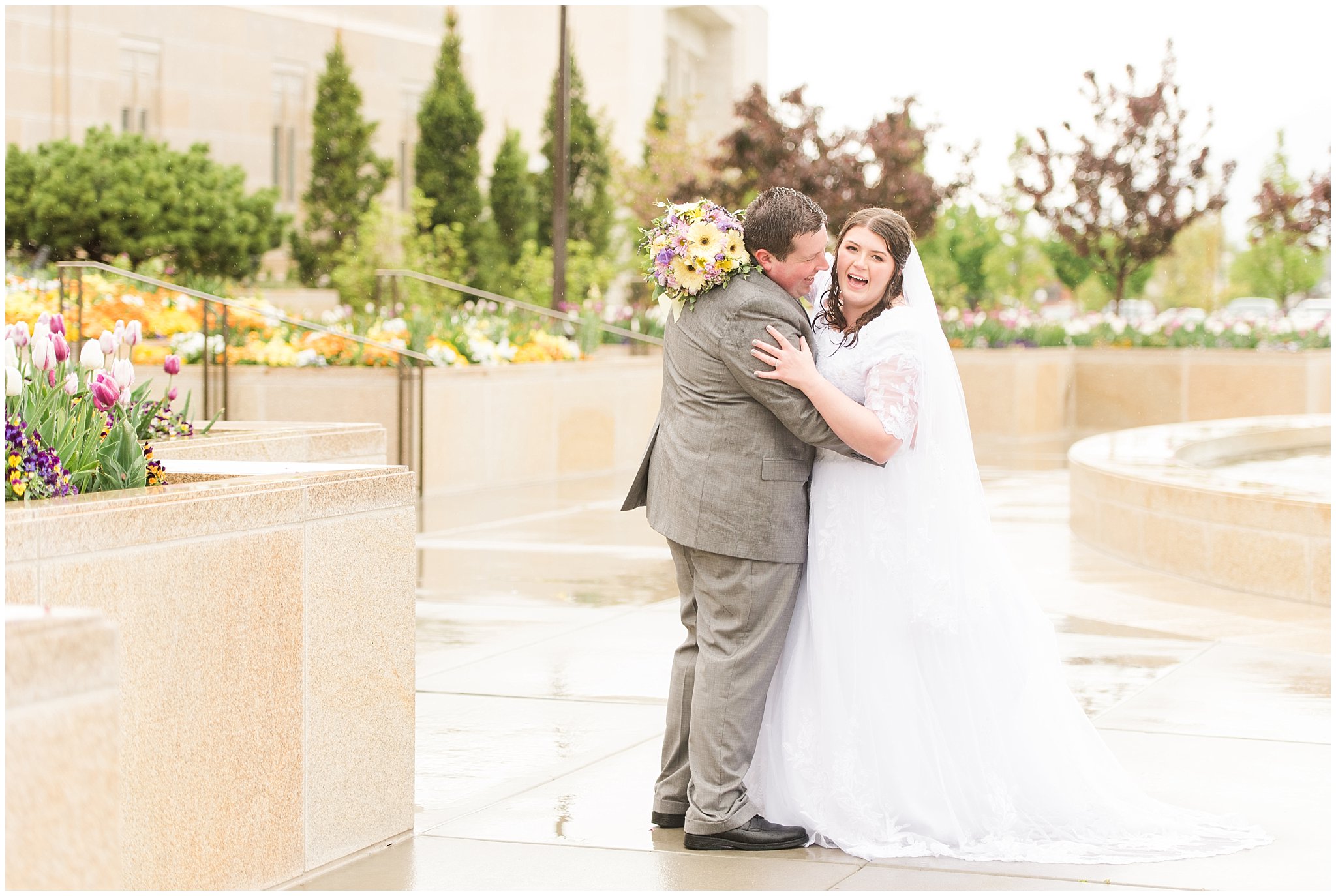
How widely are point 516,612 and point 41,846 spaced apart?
6004 mm

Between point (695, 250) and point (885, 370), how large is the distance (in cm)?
65

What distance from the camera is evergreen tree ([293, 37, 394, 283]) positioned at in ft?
101

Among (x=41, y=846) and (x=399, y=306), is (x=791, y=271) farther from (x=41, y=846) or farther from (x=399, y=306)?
(x=399, y=306)

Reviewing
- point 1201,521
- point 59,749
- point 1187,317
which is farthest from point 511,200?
point 59,749

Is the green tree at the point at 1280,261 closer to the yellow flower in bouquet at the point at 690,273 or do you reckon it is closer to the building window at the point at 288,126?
the building window at the point at 288,126

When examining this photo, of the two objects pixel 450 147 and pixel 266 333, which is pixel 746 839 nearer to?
pixel 266 333

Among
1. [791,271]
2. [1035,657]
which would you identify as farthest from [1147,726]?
[791,271]

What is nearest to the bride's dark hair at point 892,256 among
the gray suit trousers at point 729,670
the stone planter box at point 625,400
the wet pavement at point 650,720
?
the gray suit trousers at point 729,670

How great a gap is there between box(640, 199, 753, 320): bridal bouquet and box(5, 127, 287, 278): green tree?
22.4 m

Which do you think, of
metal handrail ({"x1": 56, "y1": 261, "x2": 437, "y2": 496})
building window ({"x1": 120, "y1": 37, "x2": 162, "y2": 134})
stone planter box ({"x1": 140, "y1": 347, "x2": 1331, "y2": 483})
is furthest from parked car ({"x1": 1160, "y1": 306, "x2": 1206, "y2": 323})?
building window ({"x1": 120, "y1": 37, "x2": 162, "y2": 134})

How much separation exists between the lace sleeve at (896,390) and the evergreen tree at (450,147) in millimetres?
28577

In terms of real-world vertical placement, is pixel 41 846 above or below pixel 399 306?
below

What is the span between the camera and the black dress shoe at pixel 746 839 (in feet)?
15.3

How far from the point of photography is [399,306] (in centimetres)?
2239
